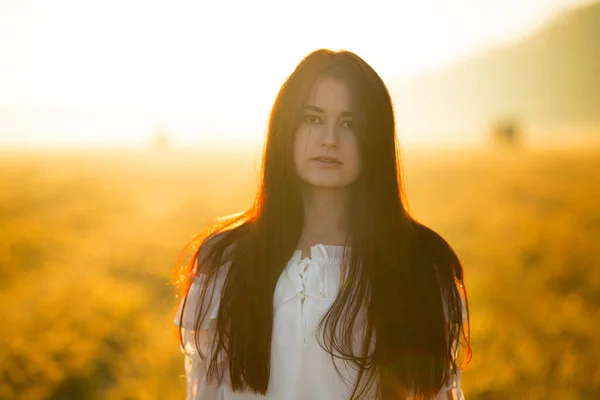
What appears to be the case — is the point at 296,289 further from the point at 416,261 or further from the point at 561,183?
the point at 561,183

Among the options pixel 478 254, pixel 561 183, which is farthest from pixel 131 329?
pixel 561 183

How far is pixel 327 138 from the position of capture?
2459mm

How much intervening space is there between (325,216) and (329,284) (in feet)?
1.12

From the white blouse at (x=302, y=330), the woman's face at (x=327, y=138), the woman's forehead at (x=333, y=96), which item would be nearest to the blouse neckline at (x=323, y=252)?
the white blouse at (x=302, y=330)

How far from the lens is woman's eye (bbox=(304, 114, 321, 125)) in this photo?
2.55 m

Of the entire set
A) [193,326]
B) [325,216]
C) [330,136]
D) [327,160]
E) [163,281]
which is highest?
[330,136]

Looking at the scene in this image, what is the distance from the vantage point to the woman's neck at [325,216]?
270 cm

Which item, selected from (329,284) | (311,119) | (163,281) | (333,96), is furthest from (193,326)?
(163,281)

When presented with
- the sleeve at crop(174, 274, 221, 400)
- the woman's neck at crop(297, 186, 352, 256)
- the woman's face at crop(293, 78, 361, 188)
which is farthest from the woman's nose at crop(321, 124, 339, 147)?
the sleeve at crop(174, 274, 221, 400)

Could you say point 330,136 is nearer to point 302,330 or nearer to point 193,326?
point 302,330

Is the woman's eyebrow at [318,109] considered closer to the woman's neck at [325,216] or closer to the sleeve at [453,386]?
the woman's neck at [325,216]

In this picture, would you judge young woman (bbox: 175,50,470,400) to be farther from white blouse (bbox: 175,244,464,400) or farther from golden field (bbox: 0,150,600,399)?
golden field (bbox: 0,150,600,399)

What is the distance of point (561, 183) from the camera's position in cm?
1939

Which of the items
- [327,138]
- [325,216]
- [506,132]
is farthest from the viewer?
[506,132]
